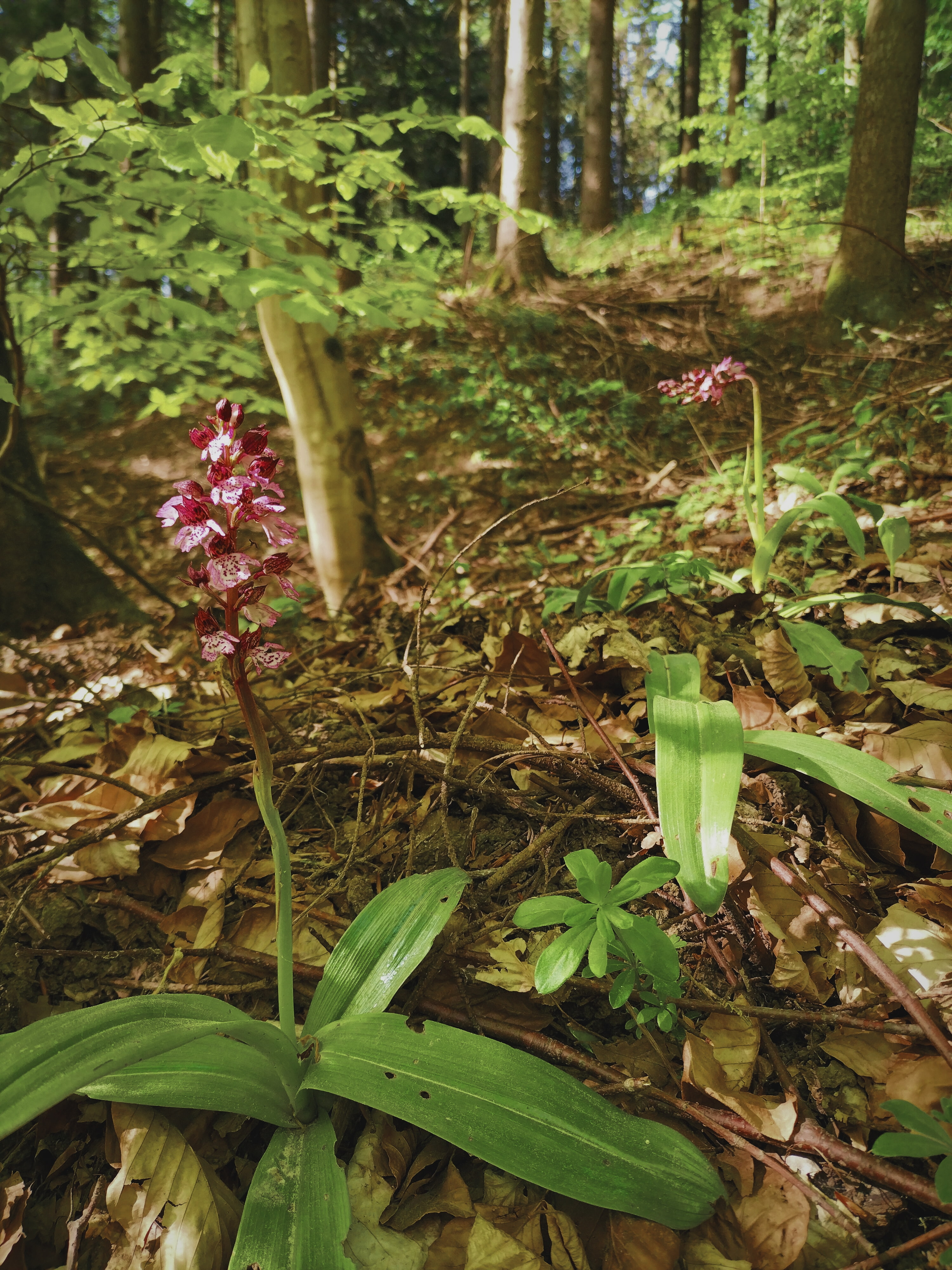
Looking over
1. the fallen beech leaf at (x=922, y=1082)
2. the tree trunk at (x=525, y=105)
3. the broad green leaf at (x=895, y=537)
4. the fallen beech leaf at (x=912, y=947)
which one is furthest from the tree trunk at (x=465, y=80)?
the fallen beech leaf at (x=922, y=1082)

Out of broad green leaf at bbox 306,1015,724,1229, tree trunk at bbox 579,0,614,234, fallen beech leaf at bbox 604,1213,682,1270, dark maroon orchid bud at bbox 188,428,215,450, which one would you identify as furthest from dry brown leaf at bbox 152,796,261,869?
tree trunk at bbox 579,0,614,234

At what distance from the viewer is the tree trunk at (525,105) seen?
25.7ft

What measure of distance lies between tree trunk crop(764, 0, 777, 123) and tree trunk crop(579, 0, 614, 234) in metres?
2.45

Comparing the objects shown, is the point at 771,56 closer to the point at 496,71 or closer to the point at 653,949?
the point at 496,71

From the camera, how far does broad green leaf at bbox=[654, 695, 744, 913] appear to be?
1159 mm

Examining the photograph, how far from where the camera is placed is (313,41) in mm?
9656

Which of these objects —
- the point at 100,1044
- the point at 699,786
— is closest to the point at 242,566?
the point at 100,1044

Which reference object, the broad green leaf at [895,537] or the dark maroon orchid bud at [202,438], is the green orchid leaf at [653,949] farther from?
the broad green leaf at [895,537]

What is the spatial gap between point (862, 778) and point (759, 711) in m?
0.45

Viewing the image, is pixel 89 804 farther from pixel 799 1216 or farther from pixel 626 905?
pixel 799 1216

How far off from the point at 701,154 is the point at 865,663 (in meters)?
9.22

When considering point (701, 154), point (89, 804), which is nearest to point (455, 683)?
point (89, 804)

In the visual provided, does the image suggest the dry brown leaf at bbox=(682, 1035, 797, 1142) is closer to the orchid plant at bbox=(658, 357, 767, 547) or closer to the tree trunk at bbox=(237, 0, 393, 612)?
the orchid plant at bbox=(658, 357, 767, 547)

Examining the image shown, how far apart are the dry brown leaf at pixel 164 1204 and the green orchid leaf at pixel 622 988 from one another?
64cm
